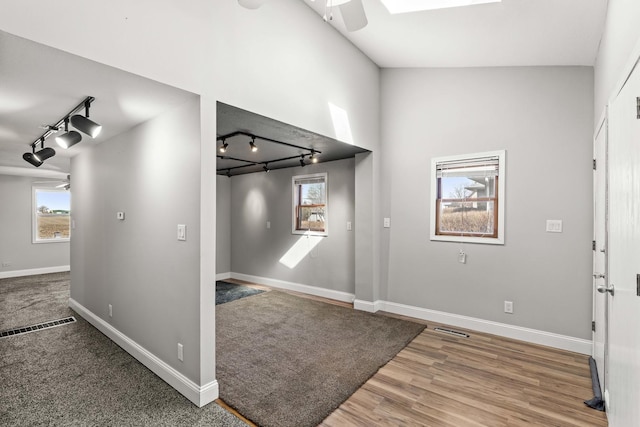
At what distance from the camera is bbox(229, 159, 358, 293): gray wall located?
497cm

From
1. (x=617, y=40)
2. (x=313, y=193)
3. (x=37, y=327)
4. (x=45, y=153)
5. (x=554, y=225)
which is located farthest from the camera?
(x=313, y=193)

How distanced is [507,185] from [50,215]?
9046mm

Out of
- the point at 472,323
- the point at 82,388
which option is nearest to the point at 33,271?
the point at 82,388

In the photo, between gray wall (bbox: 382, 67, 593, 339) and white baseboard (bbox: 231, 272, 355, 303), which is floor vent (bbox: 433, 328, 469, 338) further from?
white baseboard (bbox: 231, 272, 355, 303)

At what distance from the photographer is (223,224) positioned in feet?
21.8

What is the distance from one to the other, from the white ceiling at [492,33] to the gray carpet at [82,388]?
3.48 m

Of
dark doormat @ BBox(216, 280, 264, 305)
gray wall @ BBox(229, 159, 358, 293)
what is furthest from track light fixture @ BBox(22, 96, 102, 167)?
gray wall @ BBox(229, 159, 358, 293)

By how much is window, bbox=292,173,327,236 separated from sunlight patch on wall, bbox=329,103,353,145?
4.90 feet

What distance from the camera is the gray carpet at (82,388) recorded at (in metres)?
2.09

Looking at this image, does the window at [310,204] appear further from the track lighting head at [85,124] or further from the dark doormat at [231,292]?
the track lighting head at [85,124]

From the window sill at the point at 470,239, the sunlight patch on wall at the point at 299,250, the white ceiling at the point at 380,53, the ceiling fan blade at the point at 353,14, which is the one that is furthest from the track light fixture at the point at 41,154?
the window sill at the point at 470,239

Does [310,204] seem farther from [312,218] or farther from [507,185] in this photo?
[507,185]

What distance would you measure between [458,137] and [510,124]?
0.54m

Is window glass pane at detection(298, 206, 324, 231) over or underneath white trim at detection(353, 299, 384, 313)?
Answer: over
